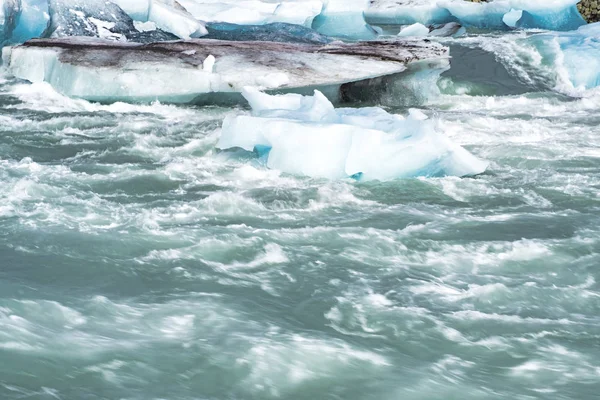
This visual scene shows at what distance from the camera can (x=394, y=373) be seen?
3.58 metres

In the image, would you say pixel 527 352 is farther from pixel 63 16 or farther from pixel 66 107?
pixel 63 16

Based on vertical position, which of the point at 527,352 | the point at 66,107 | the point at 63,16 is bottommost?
the point at 527,352

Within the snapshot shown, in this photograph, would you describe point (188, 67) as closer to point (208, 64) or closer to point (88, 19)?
point (208, 64)

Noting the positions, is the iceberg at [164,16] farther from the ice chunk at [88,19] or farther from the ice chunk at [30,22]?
the ice chunk at [30,22]

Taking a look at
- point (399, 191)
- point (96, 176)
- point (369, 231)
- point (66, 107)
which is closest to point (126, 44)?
point (66, 107)

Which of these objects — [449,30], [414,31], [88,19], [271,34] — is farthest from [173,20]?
[449,30]

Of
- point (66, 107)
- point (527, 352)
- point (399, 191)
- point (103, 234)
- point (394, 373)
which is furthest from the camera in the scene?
point (66, 107)

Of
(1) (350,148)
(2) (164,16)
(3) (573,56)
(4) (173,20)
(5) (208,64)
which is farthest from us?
(4) (173,20)

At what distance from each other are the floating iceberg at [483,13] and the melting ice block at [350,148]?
11292 mm

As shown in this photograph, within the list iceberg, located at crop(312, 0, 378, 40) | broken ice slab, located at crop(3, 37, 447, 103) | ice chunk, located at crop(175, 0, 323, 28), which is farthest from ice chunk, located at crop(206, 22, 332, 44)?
broken ice slab, located at crop(3, 37, 447, 103)

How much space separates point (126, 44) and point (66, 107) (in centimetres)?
Answer: 134

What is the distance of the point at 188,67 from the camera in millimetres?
9508

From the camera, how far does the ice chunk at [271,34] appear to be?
1350cm

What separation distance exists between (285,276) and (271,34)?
9.74 meters
